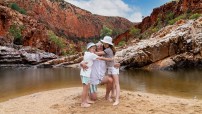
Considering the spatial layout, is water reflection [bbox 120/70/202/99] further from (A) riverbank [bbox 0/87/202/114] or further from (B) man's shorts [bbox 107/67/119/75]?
(B) man's shorts [bbox 107/67/119/75]

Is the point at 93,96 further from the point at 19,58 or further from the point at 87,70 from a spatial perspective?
the point at 19,58

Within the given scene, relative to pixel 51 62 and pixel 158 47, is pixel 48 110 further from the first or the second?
pixel 51 62

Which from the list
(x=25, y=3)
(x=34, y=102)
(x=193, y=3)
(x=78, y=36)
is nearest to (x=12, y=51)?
(x=193, y=3)

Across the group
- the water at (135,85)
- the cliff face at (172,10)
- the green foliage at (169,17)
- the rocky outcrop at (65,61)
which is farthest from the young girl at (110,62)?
the green foliage at (169,17)

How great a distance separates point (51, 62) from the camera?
56125mm

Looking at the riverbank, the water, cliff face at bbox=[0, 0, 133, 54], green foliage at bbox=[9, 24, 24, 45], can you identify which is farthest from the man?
green foliage at bbox=[9, 24, 24, 45]

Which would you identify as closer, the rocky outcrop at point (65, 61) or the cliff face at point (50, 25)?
the rocky outcrop at point (65, 61)

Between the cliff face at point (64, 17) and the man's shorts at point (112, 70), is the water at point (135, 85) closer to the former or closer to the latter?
the man's shorts at point (112, 70)

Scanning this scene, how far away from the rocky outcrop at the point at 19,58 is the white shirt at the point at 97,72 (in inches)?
1810

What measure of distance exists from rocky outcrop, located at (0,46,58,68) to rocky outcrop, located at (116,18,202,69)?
74.1ft

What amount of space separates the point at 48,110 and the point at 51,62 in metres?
47.3

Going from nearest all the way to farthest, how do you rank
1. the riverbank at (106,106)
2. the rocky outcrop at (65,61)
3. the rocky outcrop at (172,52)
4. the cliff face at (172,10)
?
1. the riverbank at (106,106)
2. the rocky outcrop at (172,52)
3. the rocky outcrop at (65,61)
4. the cliff face at (172,10)

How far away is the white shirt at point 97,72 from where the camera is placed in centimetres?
975

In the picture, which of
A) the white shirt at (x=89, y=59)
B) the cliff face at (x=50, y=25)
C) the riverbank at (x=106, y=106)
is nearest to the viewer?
the riverbank at (x=106, y=106)
